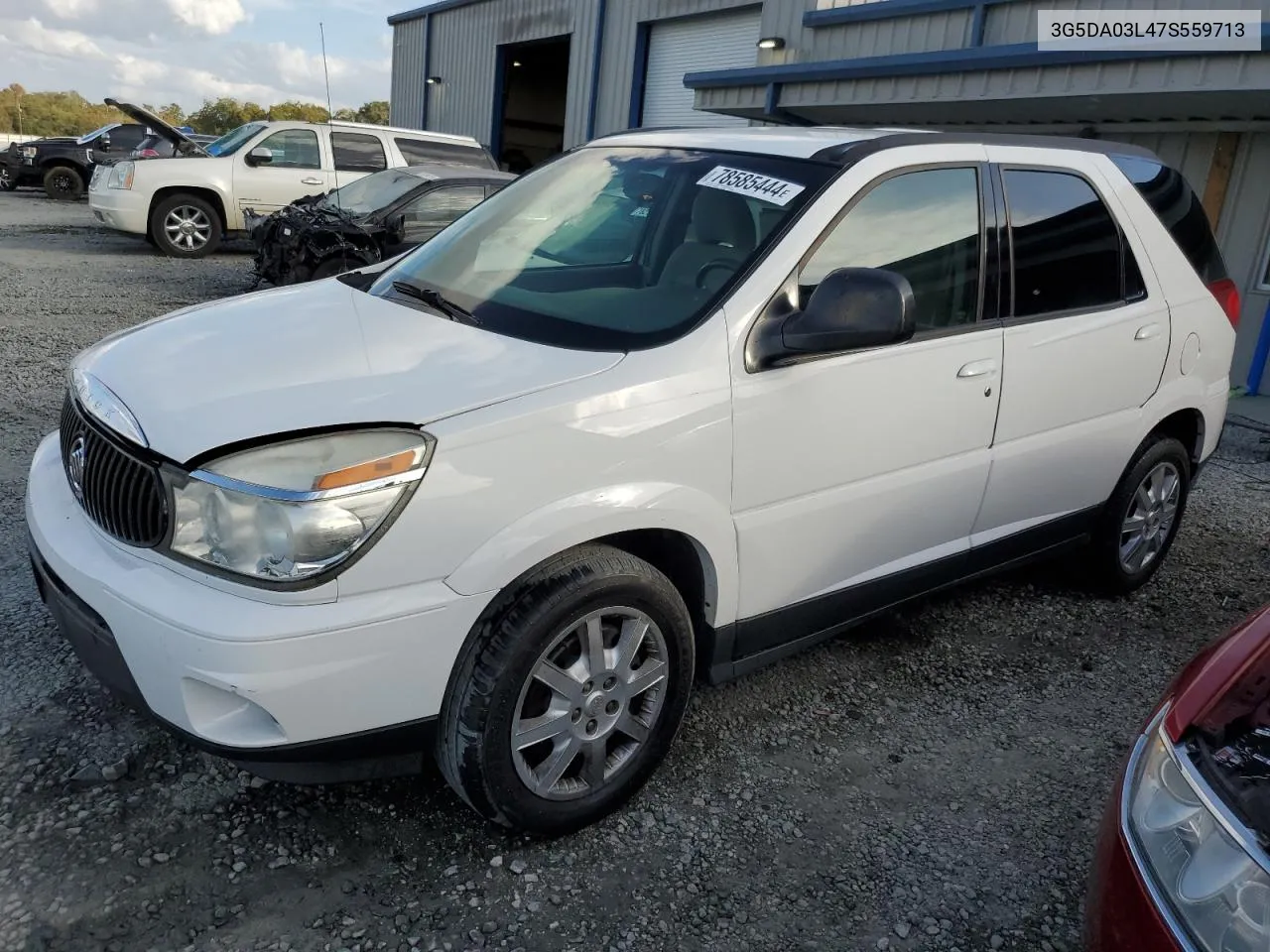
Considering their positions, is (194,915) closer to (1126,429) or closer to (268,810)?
(268,810)

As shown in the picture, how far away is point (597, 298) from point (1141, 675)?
251cm

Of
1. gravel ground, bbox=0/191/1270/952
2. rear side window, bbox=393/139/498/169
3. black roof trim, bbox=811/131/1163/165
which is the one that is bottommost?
gravel ground, bbox=0/191/1270/952

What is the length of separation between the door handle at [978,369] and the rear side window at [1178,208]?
1.28m

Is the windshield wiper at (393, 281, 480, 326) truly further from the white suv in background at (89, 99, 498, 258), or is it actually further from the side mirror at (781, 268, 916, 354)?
the white suv in background at (89, 99, 498, 258)

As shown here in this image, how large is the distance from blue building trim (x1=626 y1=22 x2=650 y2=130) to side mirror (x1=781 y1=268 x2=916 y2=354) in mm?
14071

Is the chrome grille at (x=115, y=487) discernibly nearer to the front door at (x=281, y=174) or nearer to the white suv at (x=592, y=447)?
the white suv at (x=592, y=447)

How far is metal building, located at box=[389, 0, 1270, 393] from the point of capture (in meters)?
7.40

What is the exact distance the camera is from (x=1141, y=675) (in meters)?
3.66

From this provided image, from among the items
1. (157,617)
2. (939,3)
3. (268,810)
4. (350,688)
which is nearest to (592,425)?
(350,688)

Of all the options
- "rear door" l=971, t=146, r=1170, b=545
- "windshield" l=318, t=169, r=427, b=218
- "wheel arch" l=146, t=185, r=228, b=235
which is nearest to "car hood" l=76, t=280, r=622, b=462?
"rear door" l=971, t=146, r=1170, b=545

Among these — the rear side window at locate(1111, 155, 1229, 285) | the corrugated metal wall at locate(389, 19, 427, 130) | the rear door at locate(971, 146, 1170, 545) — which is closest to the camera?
the rear door at locate(971, 146, 1170, 545)

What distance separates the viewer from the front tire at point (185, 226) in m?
12.4

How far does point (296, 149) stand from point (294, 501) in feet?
39.8

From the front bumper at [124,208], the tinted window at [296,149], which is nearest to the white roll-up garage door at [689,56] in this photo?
the tinted window at [296,149]
